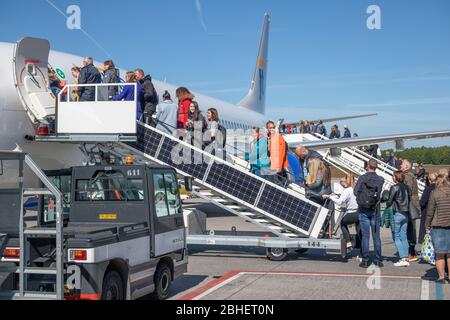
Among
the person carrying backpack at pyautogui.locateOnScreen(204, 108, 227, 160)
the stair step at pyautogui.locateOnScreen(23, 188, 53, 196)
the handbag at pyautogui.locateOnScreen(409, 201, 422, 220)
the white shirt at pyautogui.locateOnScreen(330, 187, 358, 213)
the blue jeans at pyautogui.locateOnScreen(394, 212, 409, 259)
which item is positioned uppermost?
the person carrying backpack at pyautogui.locateOnScreen(204, 108, 227, 160)

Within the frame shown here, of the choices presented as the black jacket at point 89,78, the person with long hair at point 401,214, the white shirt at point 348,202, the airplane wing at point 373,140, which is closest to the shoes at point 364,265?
the person with long hair at point 401,214

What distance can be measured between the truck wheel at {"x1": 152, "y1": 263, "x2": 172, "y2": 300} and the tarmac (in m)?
0.25

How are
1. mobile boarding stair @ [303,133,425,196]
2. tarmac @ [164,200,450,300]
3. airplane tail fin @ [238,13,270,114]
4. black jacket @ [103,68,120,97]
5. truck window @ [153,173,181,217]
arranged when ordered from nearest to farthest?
truck window @ [153,173,181,217] < tarmac @ [164,200,450,300] < black jacket @ [103,68,120,97] < mobile boarding stair @ [303,133,425,196] < airplane tail fin @ [238,13,270,114]

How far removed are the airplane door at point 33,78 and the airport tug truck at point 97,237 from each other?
2.68 meters

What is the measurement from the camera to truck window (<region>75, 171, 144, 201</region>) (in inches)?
306

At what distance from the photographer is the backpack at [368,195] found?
415 inches

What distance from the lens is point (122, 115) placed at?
10.0 metres

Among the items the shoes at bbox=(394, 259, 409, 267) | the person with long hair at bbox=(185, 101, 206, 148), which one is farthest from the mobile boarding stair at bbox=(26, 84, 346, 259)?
the shoes at bbox=(394, 259, 409, 267)

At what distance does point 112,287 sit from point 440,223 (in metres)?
5.14

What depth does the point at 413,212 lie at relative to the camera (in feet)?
36.5

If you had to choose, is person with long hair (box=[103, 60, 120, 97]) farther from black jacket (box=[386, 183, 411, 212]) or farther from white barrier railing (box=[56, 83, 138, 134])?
black jacket (box=[386, 183, 411, 212])

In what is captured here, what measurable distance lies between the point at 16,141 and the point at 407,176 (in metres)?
7.44

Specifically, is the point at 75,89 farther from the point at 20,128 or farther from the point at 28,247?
the point at 28,247
